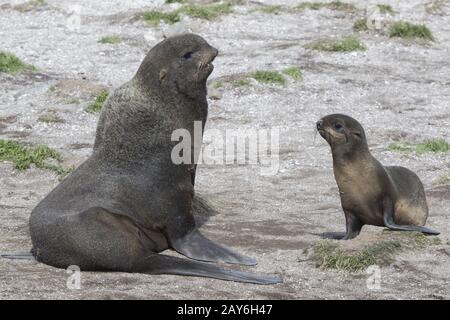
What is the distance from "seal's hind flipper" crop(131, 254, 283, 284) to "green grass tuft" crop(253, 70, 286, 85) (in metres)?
6.23

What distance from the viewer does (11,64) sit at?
12508mm

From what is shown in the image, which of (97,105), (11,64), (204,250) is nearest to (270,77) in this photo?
(97,105)

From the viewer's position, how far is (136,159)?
6309 mm

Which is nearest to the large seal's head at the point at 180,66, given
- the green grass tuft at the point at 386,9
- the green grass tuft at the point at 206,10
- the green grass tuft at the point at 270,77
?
the green grass tuft at the point at 270,77

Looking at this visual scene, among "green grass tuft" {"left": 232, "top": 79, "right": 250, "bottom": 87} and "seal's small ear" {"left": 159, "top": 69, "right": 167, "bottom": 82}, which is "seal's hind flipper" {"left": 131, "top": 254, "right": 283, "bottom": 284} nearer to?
"seal's small ear" {"left": 159, "top": 69, "right": 167, "bottom": 82}

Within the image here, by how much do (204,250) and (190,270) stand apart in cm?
40

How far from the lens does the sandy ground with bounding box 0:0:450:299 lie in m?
5.82

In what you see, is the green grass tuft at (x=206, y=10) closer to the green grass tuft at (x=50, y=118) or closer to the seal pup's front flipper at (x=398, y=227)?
the green grass tuft at (x=50, y=118)

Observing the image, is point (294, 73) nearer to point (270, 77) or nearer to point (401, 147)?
point (270, 77)

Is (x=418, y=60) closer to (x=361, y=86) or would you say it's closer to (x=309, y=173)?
(x=361, y=86)

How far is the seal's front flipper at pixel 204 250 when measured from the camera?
20.2 ft

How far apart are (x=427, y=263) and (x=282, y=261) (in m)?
0.86

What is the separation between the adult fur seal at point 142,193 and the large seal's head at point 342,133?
829 millimetres

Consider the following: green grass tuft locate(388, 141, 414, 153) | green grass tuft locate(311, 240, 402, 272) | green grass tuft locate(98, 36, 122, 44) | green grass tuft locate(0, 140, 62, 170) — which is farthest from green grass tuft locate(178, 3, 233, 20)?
green grass tuft locate(311, 240, 402, 272)
